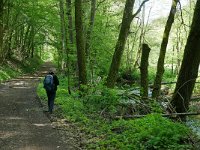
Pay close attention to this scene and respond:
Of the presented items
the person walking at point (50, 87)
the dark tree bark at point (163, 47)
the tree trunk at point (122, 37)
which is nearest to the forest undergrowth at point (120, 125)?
the person walking at point (50, 87)

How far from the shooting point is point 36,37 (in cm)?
5338

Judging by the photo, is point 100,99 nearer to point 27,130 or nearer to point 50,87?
point 50,87

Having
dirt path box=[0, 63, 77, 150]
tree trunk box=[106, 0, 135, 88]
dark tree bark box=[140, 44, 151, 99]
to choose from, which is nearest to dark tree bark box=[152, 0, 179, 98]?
dark tree bark box=[140, 44, 151, 99]

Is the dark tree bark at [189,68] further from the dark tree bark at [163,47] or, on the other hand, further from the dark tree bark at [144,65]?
the dark tree bark at [163,47]

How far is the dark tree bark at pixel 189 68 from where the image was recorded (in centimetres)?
1053

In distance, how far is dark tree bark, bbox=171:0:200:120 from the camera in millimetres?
10531

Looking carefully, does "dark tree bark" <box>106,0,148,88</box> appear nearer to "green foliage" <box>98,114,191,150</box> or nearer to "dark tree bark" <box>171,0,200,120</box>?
"dark tree bark" <box>171,0,200,120</box>

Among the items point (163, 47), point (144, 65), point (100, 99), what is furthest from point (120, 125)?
point (163, 47)

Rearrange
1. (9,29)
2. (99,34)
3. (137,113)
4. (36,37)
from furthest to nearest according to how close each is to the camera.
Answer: (36,37), (9,29), (99,34), (137,113)

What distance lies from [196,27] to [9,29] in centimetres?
2826

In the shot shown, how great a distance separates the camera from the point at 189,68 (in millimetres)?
10812

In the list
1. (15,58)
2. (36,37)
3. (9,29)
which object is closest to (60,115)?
(9,29)

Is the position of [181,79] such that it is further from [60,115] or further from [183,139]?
[60,115]

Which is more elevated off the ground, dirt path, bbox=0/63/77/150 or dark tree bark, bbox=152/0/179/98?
dark tree bark, bbox=152/0/179/98
